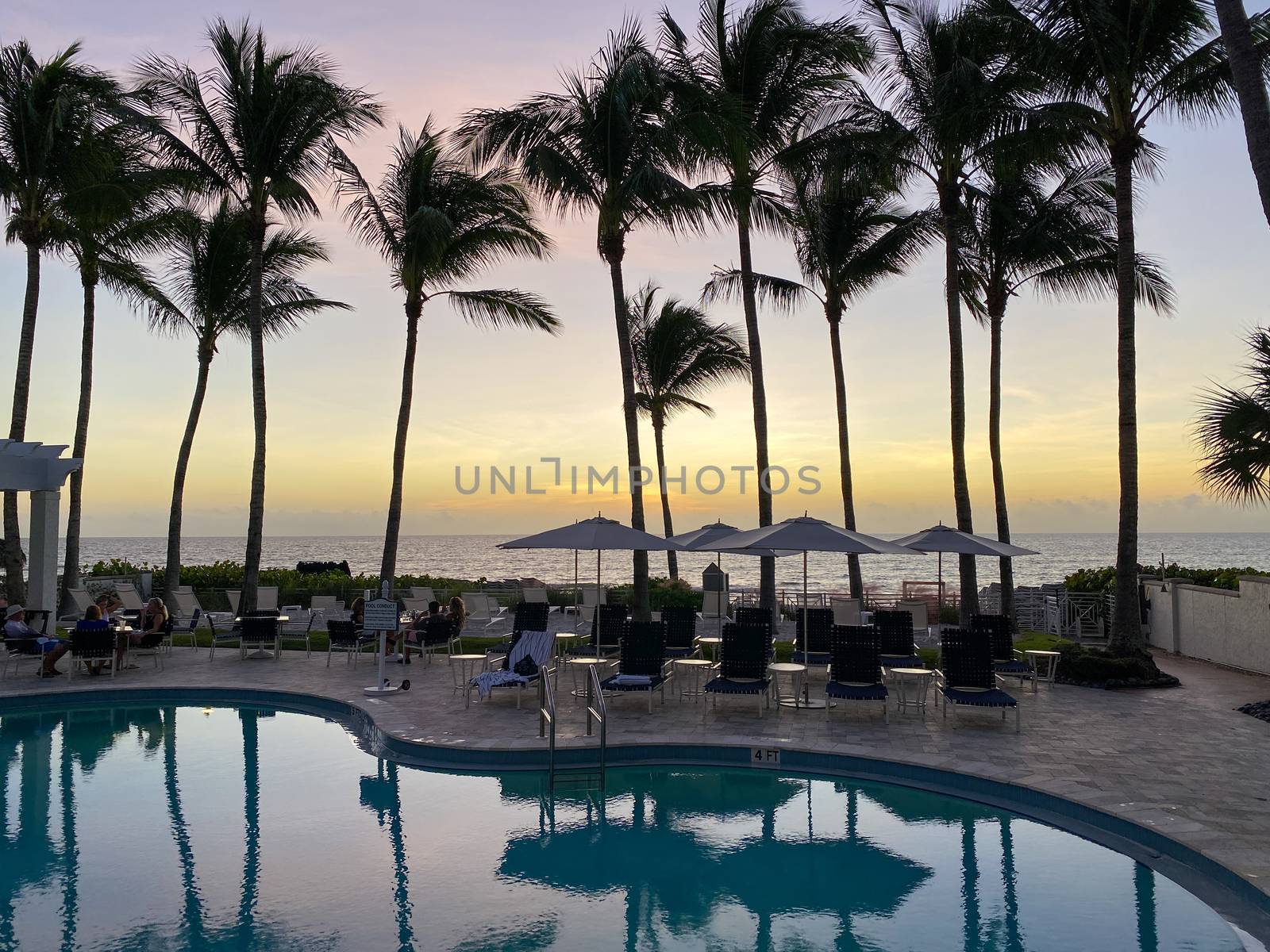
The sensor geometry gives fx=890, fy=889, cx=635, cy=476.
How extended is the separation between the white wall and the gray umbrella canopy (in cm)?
373

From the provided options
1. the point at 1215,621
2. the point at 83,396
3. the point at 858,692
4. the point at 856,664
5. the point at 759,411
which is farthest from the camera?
the point at 83,396

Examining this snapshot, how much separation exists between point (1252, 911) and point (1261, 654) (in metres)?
9.63

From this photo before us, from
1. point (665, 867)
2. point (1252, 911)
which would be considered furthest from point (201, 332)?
point (1252, 911)

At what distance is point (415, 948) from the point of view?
5027 mm

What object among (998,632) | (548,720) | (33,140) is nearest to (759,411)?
(998,632)

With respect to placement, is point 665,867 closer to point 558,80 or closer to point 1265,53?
point 1265,53

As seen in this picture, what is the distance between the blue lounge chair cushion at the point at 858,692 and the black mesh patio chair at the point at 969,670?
717 mm

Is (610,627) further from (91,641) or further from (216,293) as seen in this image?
(216,293)

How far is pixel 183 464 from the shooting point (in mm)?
22250

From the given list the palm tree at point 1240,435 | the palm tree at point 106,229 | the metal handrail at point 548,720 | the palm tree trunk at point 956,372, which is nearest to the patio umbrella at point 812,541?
the metal handrail at point 548,720

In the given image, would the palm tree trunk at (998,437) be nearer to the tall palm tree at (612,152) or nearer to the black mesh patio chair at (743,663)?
the tall palm tree at (612,152)

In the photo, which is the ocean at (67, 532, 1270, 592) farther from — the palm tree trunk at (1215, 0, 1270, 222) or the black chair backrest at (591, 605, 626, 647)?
the palm tree trunk at (1215, 0, 1270, 222)

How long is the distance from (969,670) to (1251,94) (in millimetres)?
5922

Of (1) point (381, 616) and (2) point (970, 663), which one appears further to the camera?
(1) point (381, 616)
